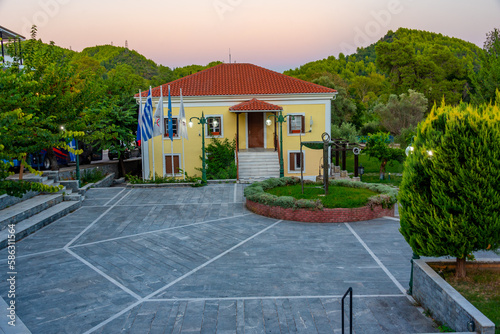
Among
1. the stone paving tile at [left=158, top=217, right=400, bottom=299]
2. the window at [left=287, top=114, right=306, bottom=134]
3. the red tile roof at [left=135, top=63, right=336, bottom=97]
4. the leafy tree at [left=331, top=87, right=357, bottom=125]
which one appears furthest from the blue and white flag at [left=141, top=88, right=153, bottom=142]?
the leafy tree at [left=331, top=87, right=357, bottom=125]

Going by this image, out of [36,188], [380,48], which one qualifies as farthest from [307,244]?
[380,48]

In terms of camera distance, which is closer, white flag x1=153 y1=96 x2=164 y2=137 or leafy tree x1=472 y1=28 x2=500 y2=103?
leafy tree x1=472 y1=28 x2=500 y2=103

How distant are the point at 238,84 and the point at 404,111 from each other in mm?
22343

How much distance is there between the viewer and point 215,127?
88.7 feet

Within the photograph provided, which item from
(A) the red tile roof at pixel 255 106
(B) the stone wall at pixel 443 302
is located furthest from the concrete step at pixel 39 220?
(A) the red tile roof at pixel 255 106

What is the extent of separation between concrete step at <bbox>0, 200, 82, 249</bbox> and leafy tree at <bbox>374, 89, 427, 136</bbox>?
3489 cm

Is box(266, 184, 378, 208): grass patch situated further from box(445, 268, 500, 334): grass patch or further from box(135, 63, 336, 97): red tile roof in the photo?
box(135, 63, 336, 97): red tile roof

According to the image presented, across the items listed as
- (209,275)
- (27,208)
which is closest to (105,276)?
(209,275)

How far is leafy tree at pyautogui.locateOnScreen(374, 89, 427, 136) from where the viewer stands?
42.7 m

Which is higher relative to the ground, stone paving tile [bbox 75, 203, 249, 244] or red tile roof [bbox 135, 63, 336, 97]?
red tile roof [bbox 135, 63, 336, 97]

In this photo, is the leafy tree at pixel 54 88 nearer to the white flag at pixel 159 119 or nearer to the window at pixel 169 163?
the white flag at pixel 159 119

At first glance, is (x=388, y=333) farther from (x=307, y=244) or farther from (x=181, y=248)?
(x=181, y=248)

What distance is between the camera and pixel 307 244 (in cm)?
1180

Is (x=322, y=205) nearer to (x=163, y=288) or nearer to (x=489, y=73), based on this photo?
(x=163, y=288)
